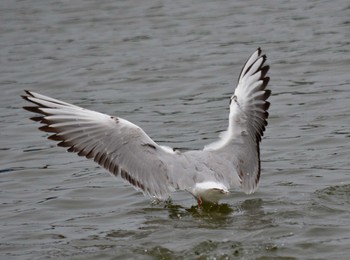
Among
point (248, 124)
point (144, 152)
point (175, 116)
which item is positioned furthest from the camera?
point (175, 116)

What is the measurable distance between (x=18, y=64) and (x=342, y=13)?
17.8ft

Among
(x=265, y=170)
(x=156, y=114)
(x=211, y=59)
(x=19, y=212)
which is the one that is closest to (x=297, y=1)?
(x=211, y=59)

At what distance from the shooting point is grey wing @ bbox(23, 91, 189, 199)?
310 inches

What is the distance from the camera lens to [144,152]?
7.94 meters

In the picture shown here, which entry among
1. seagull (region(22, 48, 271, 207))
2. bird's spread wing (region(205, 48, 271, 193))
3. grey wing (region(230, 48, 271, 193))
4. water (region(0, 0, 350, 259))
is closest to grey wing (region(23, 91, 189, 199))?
seagull (region(22, 48, 271, 207))

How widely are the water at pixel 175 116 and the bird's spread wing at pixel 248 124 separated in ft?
1.03

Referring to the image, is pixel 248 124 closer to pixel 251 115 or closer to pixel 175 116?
pixel 251 115

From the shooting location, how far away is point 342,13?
15406mm

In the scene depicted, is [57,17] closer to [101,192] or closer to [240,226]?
[101,192]

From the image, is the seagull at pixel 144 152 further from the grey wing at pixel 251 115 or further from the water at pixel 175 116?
the water at pixel 175 116

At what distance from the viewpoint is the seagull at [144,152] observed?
7859mm

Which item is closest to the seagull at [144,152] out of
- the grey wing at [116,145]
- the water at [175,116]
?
the grey wing at [116,145]

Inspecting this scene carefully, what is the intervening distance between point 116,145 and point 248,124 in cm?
122

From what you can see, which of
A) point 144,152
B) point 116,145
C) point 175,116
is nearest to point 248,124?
point 144,152
